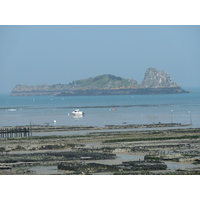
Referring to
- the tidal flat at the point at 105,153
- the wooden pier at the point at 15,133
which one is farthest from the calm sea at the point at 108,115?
the tidal flat at the point at 105,153

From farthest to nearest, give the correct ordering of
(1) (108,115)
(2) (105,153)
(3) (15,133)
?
(1) (108,115) < (3) (15,133) < (2) (105,153)

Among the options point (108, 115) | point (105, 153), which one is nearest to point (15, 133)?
point (105, 153)

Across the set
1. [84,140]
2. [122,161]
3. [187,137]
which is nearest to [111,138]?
[84,140]

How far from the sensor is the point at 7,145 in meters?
47.4

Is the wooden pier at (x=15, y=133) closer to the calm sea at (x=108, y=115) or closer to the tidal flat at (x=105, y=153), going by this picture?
the tidal flat at (x=105, y=153)

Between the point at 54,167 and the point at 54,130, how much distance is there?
28.3 m

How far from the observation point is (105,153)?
39.2 meters

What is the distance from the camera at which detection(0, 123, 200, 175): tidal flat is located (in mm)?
31547

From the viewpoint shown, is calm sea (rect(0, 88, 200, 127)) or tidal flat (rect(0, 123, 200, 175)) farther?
calm sea (rect(0, 88, 200, 127))

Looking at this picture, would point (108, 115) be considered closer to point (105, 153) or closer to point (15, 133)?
point (15, 133)

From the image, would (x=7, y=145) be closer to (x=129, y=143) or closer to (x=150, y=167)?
(x=129, y=143)

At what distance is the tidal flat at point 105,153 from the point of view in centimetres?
3155

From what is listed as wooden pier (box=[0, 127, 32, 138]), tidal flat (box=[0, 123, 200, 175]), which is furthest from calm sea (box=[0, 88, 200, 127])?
tidal flat (box=[0, 123, 200, 175])

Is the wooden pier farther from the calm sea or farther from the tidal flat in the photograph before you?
the calm sea
